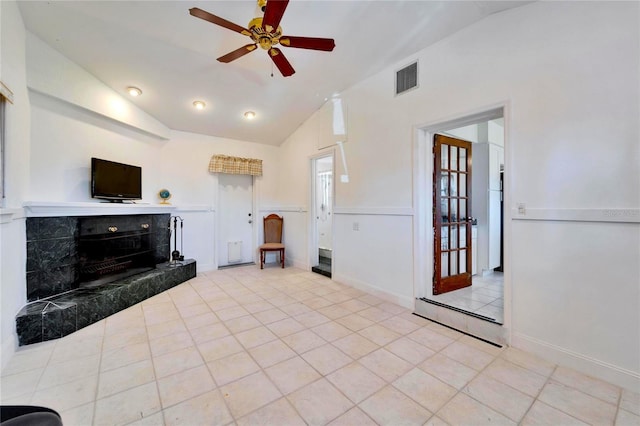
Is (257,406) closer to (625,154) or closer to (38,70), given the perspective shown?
(625,154)

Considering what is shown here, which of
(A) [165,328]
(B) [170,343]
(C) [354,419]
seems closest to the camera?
(C) [354,419]

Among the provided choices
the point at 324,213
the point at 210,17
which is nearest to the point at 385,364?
the point at 210,17

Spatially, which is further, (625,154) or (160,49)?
(160,49)

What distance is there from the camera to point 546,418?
4.85 ft

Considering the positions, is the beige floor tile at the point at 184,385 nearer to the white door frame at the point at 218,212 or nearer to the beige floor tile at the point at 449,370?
the beige floor tile at the point at 449,370

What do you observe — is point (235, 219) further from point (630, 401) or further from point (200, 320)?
point (630, 401)

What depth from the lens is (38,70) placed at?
251 cm

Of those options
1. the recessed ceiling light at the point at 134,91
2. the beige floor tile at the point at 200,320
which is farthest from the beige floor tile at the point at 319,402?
the recessed ceiling light at the point at 134,91

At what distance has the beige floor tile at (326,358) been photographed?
6.35 feet

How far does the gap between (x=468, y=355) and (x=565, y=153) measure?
67.6 inches

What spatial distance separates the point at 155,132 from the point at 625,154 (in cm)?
524

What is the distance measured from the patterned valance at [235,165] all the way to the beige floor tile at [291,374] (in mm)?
3758

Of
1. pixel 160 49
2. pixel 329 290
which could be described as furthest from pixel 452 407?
pixel 160 49

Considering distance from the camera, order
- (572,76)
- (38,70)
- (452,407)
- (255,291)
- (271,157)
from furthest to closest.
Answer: (271,157), (255,291), (38,70), (572,76), (452,407)
